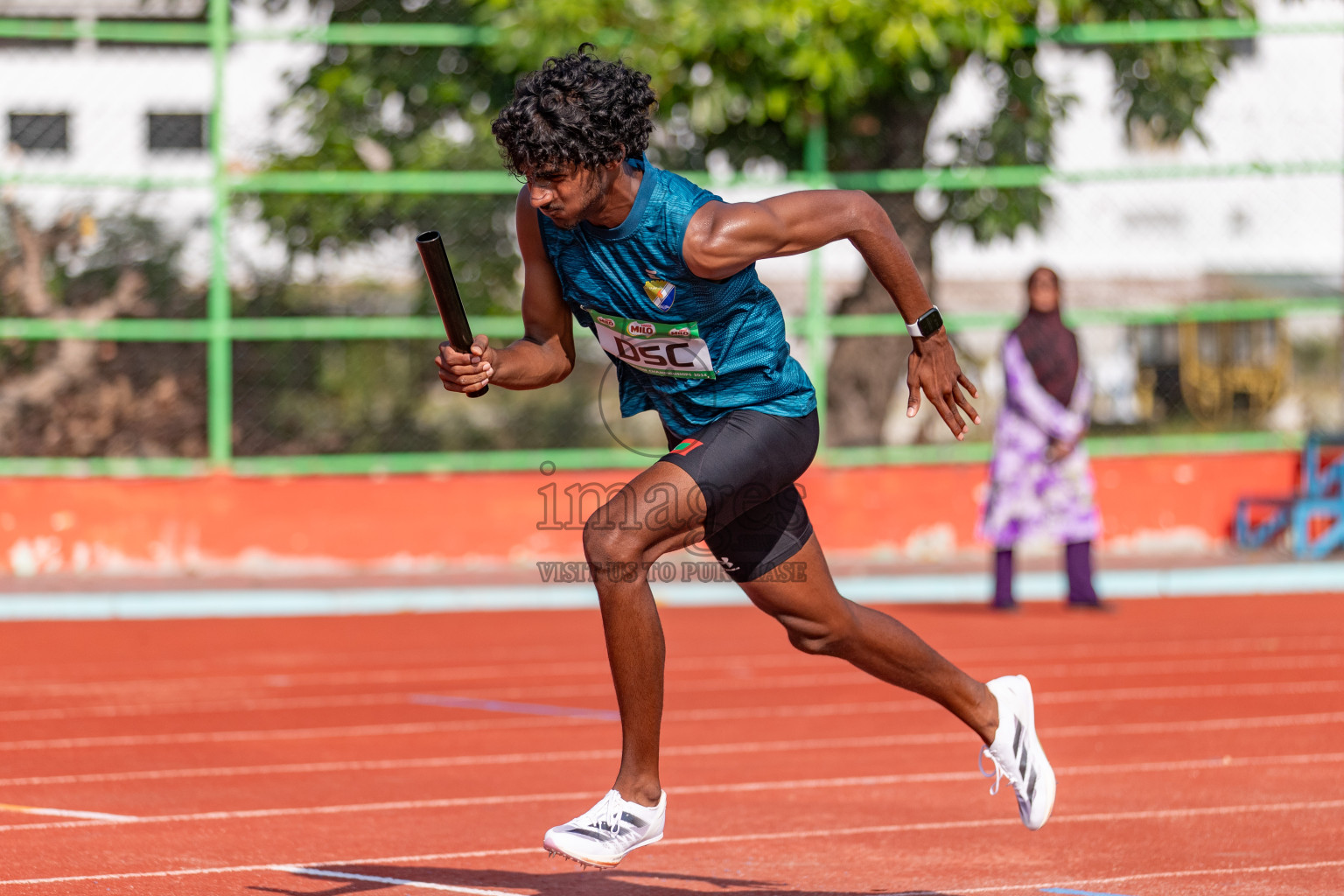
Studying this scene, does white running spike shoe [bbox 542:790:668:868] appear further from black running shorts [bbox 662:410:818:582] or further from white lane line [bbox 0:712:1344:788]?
white lane line [bbox 0:712:1344:788]

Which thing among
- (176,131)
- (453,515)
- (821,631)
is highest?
(176,131)

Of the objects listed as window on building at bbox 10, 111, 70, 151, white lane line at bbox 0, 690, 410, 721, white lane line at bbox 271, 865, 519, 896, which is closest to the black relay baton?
white lane line at bbox 271, 865, 519, 896

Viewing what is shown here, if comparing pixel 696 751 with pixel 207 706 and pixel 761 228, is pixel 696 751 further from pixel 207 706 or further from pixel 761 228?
pixel 761 228

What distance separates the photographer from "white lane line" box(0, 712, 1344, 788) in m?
6.15

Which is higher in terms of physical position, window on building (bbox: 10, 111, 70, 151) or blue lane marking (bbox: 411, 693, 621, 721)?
window on building (bbox: 10, 111, 70, 151)

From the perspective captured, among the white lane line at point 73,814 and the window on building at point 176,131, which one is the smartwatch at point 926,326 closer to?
the white lane line at point 73,814

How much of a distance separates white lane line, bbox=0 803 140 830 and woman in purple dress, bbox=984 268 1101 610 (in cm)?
626

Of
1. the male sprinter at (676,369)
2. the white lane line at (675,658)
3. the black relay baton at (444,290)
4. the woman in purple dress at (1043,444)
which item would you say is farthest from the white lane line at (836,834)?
the woman in purple dress at (1043,444)

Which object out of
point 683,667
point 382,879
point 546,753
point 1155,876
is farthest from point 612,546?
point 683,667

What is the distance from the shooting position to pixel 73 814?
17.9 ft

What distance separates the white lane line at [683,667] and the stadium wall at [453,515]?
12.1 ft

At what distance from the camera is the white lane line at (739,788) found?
538 cm

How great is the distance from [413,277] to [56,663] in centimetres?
465

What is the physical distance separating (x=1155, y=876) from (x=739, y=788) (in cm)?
163
